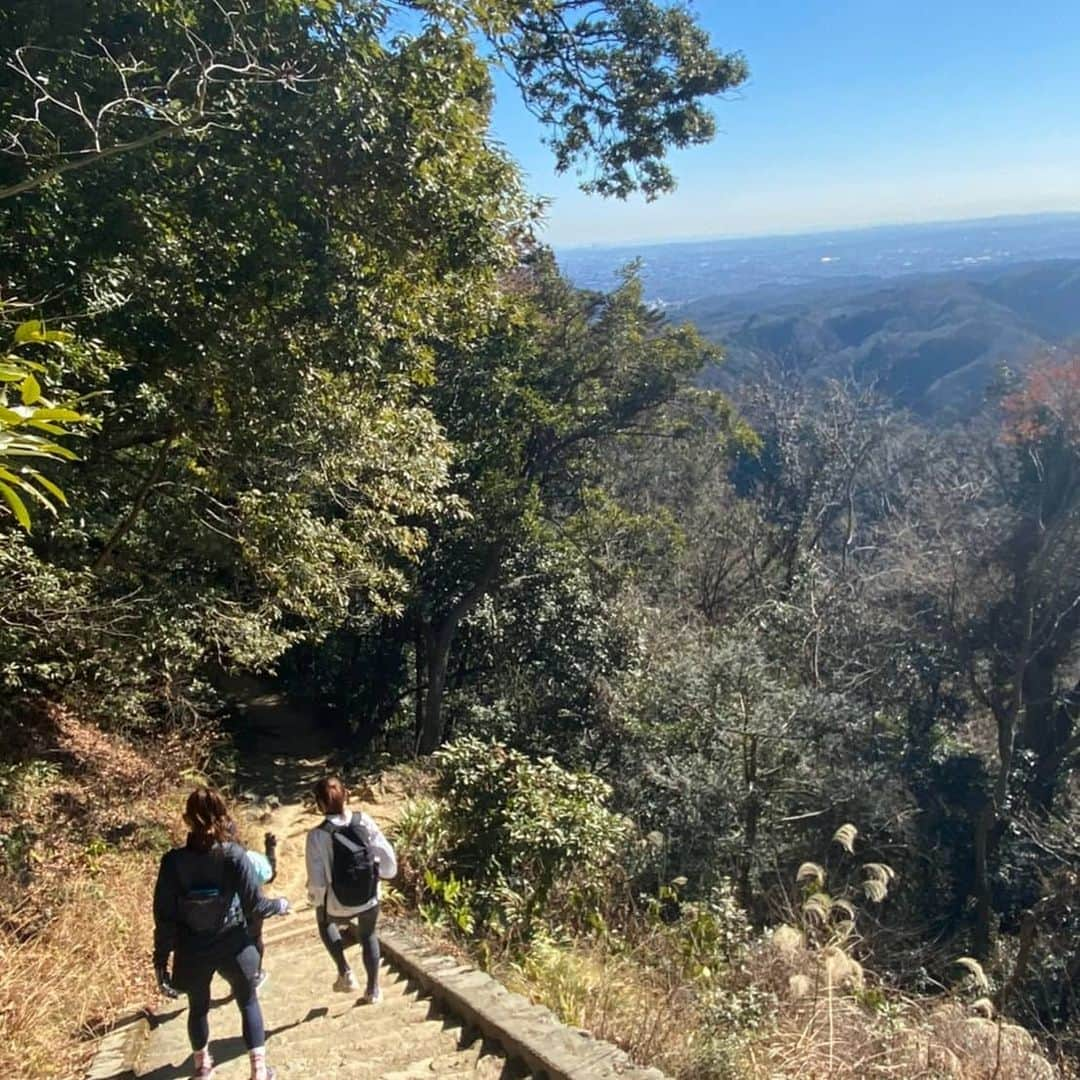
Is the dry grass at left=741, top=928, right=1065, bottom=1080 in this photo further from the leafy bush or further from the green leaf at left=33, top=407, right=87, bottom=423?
the green leaf at left=33, top=407, right=87, bottom=423

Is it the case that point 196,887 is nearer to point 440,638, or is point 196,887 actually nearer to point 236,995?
point 236,995

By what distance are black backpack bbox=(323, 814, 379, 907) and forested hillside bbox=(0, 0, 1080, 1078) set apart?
1190mm

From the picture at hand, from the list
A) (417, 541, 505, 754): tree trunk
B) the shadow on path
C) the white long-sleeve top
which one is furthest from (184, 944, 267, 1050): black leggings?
(417, 541, 505, 754): tree trunk

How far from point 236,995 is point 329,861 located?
800 mm

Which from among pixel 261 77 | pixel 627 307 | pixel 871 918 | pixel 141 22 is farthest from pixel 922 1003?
pixel 627 307

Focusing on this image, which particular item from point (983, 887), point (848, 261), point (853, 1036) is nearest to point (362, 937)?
point (853, 1036)

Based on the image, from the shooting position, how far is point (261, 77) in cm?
522

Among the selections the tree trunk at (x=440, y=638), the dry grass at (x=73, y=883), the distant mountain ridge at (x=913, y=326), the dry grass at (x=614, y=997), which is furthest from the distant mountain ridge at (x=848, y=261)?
the dry grass at (x=614, y=997)

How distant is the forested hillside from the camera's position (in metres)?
5.11

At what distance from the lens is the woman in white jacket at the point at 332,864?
15.4 ft

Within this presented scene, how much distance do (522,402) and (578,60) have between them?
169 inches

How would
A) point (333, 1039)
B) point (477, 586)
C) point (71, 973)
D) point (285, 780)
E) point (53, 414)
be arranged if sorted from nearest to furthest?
1. point (53, 414)
2. point (333, 1039)
3. point (71, 973)
4. point (285, 780)
5. point (477, 586)

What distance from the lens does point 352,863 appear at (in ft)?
15.4

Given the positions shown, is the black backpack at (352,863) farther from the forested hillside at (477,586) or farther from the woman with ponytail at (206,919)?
the forested hillside at (477,586)
